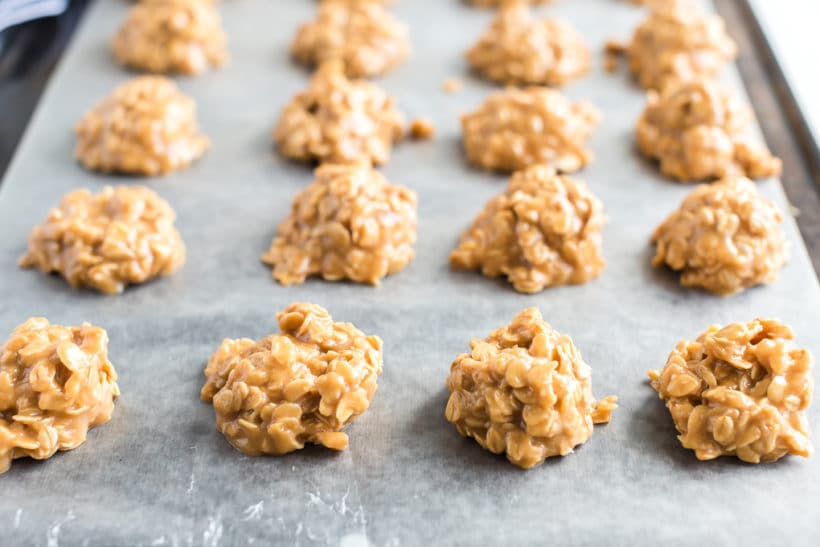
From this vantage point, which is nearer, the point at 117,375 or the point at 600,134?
A: the point at 117,375

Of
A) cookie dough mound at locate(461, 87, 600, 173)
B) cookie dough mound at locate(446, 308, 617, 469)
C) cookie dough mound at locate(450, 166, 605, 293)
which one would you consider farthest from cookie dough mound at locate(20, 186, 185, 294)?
cookie dough mound at locate(461, 87, 600, 173)

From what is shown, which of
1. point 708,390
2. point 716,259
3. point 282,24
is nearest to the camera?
point 708,390

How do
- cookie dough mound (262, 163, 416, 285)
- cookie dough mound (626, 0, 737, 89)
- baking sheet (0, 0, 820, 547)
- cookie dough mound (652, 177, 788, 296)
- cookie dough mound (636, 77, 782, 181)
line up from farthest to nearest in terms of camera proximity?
1. cookie dough mound (626, 0, 737, 89)
2. cookie dough mound (636, 77, 782, 181)
3. cookie dough mound (262, 163, 416, 285)
4. cookie dough mound (652, 177, 788, 296)
5. baking sheet (0, 0, 820, 547)

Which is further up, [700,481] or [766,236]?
[766,236]

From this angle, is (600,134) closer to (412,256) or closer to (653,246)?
(653,246)

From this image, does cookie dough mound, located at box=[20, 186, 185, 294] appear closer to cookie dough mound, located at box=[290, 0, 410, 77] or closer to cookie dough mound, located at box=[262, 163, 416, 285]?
cookie dough mound, located at box=[262, 163, 416, 285]

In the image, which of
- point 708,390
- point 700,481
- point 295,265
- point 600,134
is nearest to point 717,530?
point 700,481

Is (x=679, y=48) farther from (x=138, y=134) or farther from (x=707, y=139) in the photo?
(x=138, y=134)
